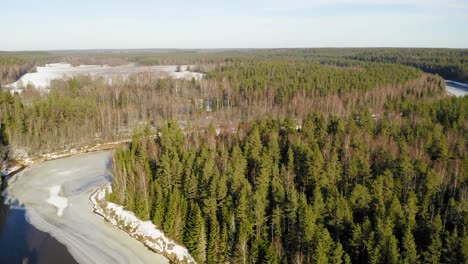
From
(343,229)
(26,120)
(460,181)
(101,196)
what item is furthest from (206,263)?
(26,120)

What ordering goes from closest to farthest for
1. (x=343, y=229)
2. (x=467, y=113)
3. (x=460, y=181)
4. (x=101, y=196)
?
1. (x=343, y=229)
2. (x=460, y=181)
3. (x=101, y=196)
4. (x=467, y=113)

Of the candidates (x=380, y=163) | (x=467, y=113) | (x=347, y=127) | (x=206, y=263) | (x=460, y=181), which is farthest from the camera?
(x=467, y=113)

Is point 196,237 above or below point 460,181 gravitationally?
below

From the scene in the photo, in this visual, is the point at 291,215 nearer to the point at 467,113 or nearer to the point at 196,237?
the point at 196,237

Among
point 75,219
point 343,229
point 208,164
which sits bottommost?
point 75,219

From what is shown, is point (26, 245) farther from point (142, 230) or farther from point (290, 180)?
point (290, 180)

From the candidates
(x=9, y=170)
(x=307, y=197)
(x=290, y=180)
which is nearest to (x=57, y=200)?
(x=9, y=170)

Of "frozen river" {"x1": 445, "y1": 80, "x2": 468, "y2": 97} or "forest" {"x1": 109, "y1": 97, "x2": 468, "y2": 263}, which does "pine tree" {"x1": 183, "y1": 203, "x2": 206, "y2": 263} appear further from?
"frozen river" {"x1": 445, "y1": 80, "x2": 468, "y2": 97}
